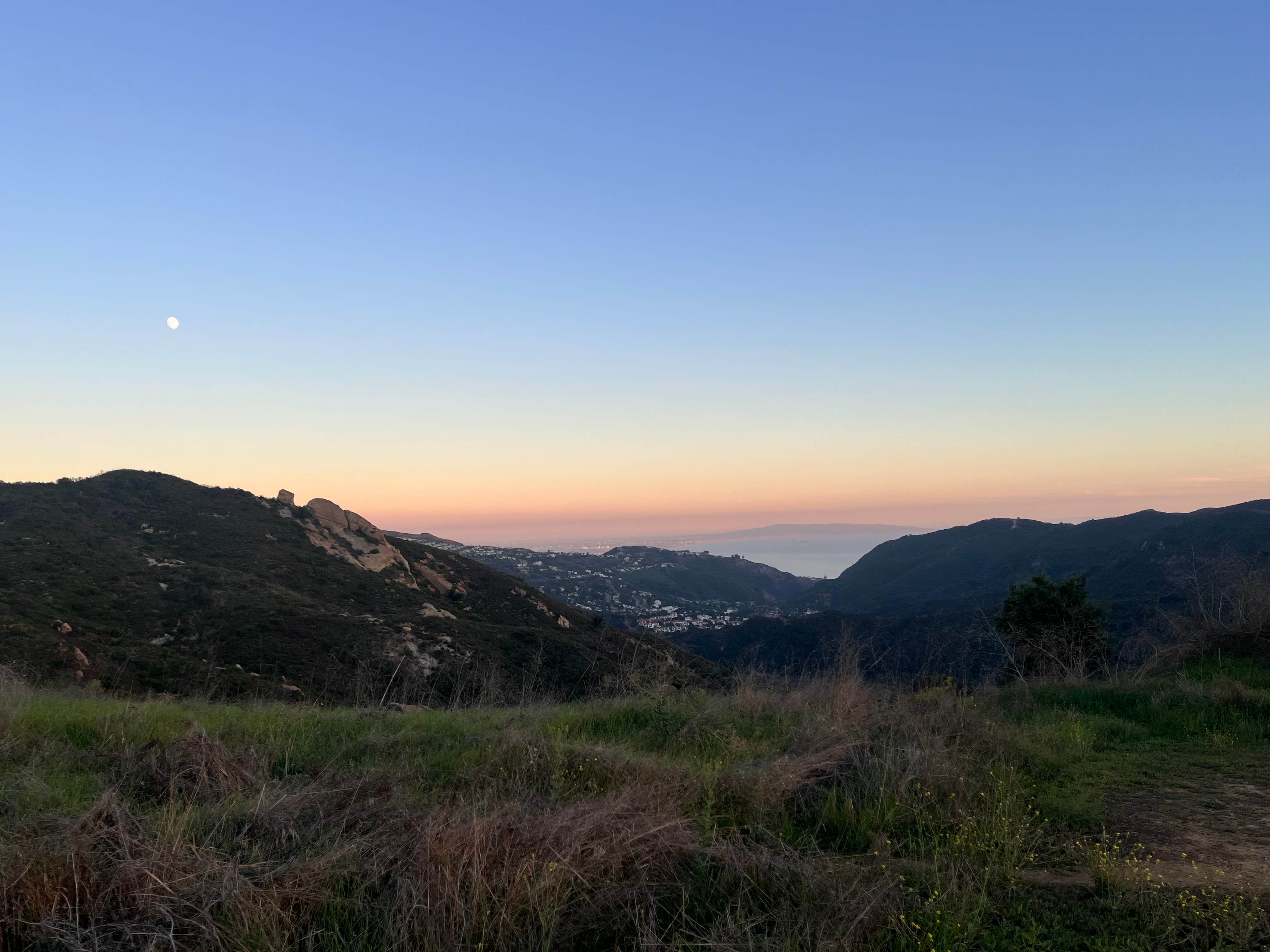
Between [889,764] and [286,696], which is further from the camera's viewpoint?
[286,696]

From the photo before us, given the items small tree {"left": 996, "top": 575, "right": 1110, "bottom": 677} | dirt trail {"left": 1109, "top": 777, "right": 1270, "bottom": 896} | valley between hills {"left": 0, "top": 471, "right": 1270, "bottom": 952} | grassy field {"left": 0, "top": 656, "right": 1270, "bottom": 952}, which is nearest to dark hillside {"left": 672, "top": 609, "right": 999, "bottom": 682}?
valley between hills {"left": 0, "top": 471, "right": 1270, "bottom": 952}

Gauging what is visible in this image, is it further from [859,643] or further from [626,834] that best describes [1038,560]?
[626,834]

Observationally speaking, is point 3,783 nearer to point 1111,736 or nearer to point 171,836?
point 171,836

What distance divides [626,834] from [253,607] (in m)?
27.4

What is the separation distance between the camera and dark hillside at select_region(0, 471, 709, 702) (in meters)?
18.8

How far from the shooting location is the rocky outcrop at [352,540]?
136 feet

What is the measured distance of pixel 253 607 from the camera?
86.3 feet

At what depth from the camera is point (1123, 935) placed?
3.27 metres

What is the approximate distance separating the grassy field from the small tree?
10.6 meters

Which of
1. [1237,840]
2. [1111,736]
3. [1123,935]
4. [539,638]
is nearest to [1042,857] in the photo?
[1123,935]

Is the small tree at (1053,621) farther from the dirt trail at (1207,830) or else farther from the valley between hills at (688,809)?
the dirt trail at (1207,830)

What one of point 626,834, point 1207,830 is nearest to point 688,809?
point 626,834

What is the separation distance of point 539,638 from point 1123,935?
28.7 m

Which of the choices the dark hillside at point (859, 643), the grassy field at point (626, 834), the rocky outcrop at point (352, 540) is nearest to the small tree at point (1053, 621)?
the dark hillside at point (859, 643)
